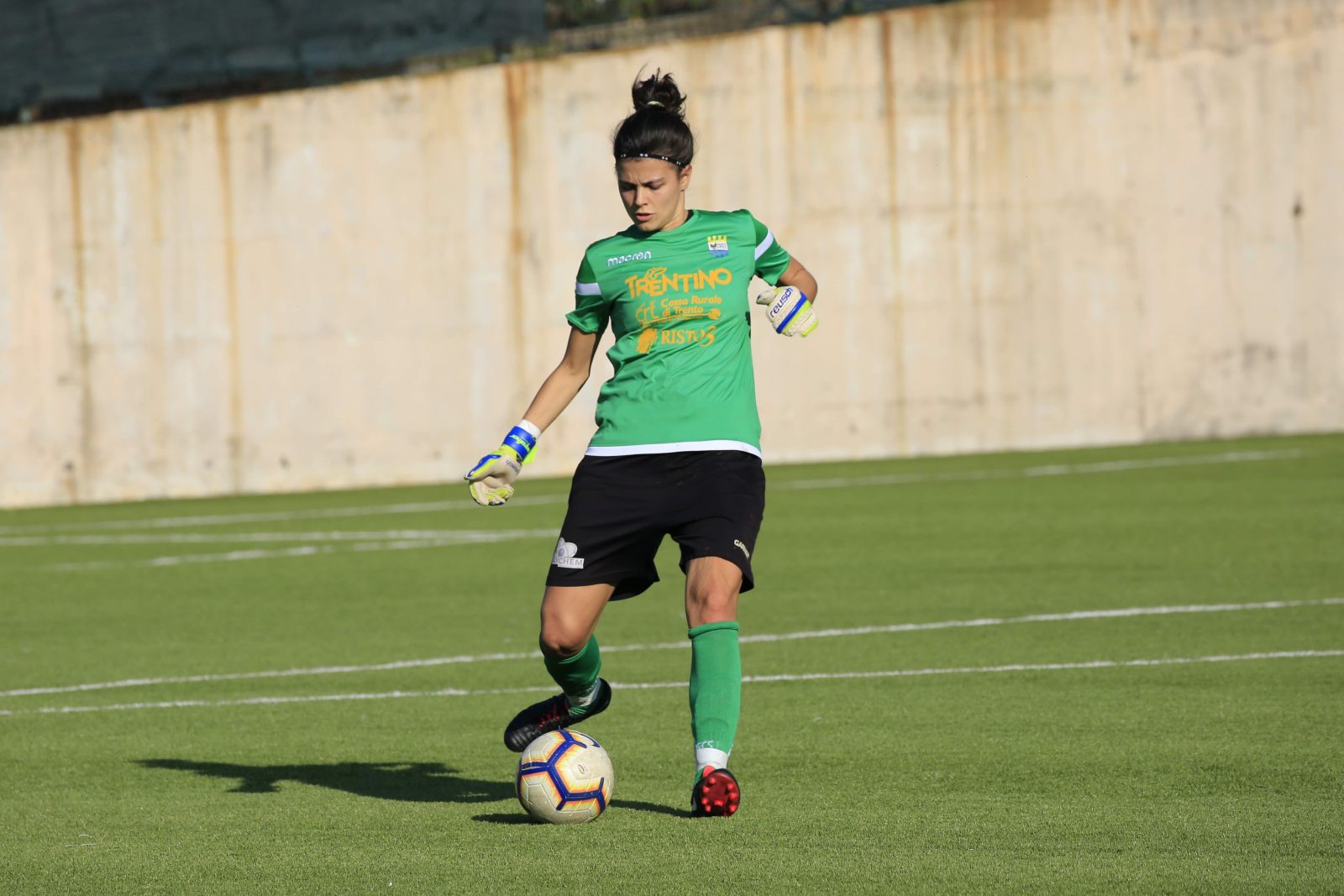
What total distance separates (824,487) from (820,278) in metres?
3.57

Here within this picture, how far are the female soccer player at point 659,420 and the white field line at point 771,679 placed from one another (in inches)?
94.6

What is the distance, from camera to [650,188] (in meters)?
6.27

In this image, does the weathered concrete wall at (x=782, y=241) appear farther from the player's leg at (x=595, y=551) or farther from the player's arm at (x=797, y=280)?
the player's leg at (x=595, y=551)

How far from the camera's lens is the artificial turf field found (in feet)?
17.6

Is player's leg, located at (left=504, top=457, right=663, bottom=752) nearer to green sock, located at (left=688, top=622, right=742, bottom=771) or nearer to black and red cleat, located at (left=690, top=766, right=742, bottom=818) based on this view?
green sock, located at (left=688, top=622, right=742, bottom=771)

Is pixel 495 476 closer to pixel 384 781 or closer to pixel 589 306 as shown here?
pixel 589 306

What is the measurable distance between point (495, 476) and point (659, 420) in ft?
1.80

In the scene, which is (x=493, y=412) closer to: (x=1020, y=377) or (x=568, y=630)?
(x=1020, y=377)

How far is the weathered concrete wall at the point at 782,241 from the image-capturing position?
2173 centimetres

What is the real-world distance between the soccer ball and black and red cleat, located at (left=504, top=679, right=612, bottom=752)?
20.7 inches

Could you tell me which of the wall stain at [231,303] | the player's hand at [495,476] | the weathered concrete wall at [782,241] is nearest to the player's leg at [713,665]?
the player's hand at [495,476]

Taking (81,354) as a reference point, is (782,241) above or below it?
above

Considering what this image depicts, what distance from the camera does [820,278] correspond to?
21.8 m

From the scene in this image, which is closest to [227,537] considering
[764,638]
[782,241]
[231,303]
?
[231,303]
